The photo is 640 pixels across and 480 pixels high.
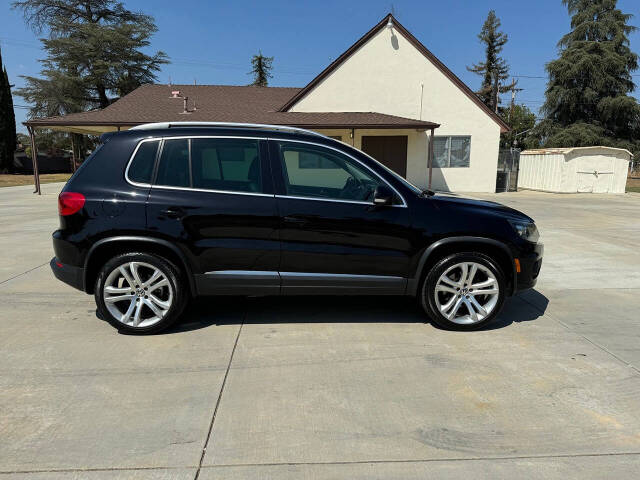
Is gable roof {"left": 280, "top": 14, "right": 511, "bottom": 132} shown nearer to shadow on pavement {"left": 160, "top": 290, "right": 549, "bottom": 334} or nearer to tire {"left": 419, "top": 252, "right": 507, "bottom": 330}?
shadow on pavement {"left": 160, "top": 290, "right": 549, "bottom": 334}

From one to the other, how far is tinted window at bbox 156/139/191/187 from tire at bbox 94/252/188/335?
0.69 m

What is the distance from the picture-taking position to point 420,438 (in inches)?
99.3

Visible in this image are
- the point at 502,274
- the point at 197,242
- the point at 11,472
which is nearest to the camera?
the point at 11,472

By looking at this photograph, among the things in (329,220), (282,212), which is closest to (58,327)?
(282,212)

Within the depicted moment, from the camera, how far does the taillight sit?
147 inches

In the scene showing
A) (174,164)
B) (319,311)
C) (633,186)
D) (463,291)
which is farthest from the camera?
(633,186)

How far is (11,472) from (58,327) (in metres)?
2.13

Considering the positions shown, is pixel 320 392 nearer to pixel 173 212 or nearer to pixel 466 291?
pixel 466 291

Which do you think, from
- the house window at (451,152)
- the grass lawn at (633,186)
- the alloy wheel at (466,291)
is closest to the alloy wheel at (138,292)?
the alloy wheel at (466,291)

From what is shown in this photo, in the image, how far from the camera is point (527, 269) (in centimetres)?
406

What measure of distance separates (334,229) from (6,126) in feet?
141

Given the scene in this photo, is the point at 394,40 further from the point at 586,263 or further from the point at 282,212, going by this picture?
the point at 282,212

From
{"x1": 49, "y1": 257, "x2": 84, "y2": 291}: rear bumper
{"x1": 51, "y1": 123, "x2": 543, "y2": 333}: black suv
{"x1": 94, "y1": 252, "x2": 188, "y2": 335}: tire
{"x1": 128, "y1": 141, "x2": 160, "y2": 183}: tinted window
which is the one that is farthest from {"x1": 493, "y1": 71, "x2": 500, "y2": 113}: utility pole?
{"x1": 49, "y1": 257, "x2": 84, "y2": 291}: rear bumper

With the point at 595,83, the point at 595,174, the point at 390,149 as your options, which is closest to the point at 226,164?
the point at 390,149
